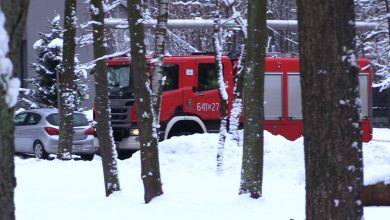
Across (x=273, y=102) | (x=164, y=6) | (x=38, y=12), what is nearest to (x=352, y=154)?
(x=164, y=6)

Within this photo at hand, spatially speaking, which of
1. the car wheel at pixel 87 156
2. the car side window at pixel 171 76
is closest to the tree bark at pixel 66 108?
the car side window at pixel 171 76

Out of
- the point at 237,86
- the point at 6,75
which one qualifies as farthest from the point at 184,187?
the point at 6,75

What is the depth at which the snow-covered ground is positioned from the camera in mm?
9008

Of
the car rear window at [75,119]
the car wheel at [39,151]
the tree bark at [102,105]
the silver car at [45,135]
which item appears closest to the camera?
the tree bark at [102,105]

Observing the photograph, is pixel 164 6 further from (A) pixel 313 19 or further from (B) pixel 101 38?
(A) pixel 313 19

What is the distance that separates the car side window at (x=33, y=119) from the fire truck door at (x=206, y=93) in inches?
204

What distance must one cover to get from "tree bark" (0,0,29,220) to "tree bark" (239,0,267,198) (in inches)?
222

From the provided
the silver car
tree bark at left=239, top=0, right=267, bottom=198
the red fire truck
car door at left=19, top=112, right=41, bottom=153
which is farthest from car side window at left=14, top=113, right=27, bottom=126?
tree bark at left=239, top=0, right=267, bottom=198

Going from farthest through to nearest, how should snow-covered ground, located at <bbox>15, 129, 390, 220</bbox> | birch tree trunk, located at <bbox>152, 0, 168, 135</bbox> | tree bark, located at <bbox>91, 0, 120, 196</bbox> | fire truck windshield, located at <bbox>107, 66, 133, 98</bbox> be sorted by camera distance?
fire truck windshield, located at <bbox>107, 66, 133, 98</bbox>
tree bark, located at <bbox>91, 0, 120, 196</bbox>
birch tree trunk, located at <bbox>152, 0, 168, 135</bbox>
snow-covered ground, located at <bbox>15, 129, 390, 220</bbox>

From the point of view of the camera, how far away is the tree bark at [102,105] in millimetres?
10688

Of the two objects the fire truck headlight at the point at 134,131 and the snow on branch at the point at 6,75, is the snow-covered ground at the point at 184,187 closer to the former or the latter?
the fire truck headlight at the point at 134,131

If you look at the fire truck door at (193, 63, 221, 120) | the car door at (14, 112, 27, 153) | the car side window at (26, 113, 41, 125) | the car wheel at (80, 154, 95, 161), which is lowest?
the car wheel at (80, 154, 95, 161)

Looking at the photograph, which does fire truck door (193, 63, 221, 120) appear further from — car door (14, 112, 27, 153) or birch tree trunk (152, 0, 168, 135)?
birch tree trunk (152, 0, 168, 135)

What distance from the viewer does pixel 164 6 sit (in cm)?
1032
